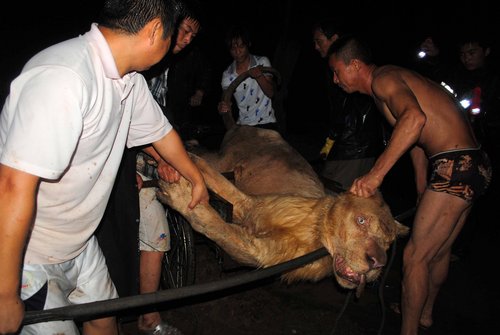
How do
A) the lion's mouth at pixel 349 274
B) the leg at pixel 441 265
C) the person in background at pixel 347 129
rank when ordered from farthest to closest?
the person in background at pixel 347 129 < the leg at pixel 441 265 < the lion's mouth at pixel 349 274

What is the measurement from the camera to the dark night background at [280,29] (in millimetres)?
11406

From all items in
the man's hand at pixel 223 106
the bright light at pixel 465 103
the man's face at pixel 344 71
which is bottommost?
the man's hand at pixel 223 106

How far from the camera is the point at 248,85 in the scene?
5078 mm

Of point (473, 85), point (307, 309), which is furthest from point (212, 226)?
point (473, 85)

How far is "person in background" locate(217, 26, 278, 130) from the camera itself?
4.91 m

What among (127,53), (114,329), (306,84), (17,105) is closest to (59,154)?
(17,105)

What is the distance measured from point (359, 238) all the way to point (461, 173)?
110cm

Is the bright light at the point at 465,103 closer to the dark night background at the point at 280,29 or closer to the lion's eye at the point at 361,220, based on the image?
the lion's eye at the point at 361,220

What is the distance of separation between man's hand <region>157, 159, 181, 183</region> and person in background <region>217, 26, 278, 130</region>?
2.15 meters

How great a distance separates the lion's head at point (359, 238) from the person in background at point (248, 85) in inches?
98.5

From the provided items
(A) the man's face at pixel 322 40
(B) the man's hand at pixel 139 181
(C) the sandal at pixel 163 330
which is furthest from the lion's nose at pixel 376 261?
(A) the man's face at pixel 322 40

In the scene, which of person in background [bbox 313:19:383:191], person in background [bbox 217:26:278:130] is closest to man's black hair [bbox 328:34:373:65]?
person in background [bbox 313:19:383:191]

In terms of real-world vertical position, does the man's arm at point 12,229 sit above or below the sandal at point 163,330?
above

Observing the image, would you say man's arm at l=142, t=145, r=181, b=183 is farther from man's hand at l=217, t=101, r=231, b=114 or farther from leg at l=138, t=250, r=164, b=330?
man's hand at l=217, t=101, r=231, b=114
